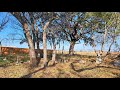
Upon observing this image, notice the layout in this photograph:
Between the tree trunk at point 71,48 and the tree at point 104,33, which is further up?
the tree at point 104,33

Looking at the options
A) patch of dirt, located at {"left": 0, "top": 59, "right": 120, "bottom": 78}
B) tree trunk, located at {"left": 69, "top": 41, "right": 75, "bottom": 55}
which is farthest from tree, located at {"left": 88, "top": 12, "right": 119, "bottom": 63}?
tree trunk, located at {"left": 69, "top": 41, "right": 75, "bottom": 55}

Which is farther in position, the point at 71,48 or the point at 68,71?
the point at 71,48

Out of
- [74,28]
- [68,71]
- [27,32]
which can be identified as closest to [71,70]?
[68,71]

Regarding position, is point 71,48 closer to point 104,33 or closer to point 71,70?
point 71,70

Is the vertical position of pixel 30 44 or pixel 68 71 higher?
pixel 30 44

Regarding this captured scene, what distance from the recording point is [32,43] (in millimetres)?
7609

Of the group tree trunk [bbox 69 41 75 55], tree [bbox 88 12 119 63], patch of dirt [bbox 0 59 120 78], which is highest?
tree [bbox 88 12 119 63]

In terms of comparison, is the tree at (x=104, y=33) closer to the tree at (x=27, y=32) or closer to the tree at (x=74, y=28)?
the tree at (x=74, y=28)

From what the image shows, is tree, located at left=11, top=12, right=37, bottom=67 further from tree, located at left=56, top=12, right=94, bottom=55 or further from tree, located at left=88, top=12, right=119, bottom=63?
tree, located at left=88, top=12, right=119, bottom=63

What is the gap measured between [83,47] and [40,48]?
1.11 m

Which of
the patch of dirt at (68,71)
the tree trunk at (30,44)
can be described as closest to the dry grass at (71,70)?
the patch of dirt at (68,71)

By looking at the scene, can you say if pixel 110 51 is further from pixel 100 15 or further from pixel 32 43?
Result: pixel 32 43
